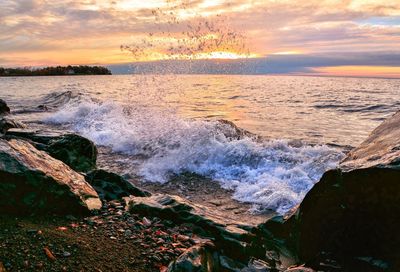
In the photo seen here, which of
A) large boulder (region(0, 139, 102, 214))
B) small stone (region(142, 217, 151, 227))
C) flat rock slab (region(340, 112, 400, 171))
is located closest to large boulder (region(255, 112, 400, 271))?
flat rock slab (region(340, 112, 400, 171))

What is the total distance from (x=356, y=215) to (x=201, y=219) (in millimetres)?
2150

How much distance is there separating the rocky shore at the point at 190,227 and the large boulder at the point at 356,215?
1cm

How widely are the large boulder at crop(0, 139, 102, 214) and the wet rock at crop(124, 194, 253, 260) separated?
74cm

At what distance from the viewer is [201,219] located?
17.6ft

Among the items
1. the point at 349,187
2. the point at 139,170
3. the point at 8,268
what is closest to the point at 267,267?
the point at 349,187

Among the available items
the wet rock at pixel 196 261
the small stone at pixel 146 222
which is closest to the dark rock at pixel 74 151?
the small stone at pixel 146 222

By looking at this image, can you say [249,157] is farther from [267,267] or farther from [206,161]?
[267,267]

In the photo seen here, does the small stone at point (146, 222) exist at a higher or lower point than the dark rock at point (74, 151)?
lower

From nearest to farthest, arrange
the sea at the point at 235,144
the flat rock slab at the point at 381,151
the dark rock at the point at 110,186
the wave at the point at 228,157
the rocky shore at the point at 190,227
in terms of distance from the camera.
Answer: the rocky shore at the point at 190,227, the flat rock slab at the point at 381,151, the dark rock at the point at 110,186, the wave at the point at 228,157, the sea at the point at 235,144

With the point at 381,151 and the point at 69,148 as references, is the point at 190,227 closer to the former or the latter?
the point at 381,151

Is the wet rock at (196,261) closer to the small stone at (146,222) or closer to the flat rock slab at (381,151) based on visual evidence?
the small stone at (146,222)

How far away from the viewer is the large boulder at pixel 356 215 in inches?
155

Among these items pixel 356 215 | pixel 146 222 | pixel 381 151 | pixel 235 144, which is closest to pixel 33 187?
pixel 146 222

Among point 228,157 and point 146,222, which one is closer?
point 146,222
